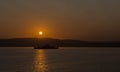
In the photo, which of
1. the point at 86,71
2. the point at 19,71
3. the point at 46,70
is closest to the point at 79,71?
the point at 86,71

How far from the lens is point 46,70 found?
52.6 meters

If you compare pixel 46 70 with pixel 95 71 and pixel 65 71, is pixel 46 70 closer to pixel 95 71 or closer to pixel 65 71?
pixel 65 71

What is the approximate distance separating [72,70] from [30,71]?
22.5 ft

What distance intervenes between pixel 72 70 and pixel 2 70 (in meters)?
11.3

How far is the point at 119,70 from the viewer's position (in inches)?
2058

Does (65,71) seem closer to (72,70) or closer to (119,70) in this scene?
(72,70)

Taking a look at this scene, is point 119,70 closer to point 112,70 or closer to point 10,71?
point 112,70

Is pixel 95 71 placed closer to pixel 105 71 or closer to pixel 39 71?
pixel 105 71

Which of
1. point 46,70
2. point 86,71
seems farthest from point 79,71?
point 46,70

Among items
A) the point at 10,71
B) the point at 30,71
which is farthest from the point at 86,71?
the point at 10,71

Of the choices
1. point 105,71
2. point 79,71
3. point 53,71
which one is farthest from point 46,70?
point 105,71

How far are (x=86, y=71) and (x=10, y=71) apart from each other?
11.9m

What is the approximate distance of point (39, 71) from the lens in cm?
5094

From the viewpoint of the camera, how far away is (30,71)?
51.5 m
